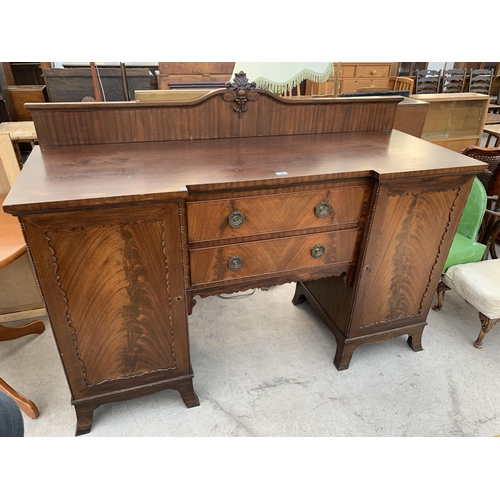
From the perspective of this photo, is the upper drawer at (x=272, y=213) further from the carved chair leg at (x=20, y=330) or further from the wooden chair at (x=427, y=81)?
the wooden chair at (x=427, y=81)

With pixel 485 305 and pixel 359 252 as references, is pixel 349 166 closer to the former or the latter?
pixel 359 252

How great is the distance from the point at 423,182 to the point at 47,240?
125 cm

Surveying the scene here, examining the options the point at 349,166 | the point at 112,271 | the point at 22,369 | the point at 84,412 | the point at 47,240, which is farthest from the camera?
the point at 22,369

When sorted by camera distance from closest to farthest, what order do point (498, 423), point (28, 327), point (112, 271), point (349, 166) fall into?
point (112, 271)
point (349, 166)
point (498, 423)
point (28, 327)

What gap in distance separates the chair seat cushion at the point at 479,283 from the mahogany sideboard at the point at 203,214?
29cm

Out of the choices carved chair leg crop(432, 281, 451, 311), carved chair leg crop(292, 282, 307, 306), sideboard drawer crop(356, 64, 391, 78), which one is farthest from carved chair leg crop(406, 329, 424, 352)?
sideboard drawer crop(356, 64, 391, 78)

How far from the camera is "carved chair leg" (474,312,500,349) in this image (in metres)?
1.79

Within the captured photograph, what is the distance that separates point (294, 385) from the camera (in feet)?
5.55

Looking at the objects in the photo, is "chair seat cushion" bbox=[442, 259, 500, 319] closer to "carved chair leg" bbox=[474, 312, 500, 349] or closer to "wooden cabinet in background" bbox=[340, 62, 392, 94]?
"carved chair leg" bbox=[474, 312, 500, 349]

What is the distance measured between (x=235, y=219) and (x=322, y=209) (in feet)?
1.02

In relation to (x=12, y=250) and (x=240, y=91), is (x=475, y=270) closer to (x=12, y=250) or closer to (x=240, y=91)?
(x=240, y=91)

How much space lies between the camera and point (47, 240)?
1045mm
